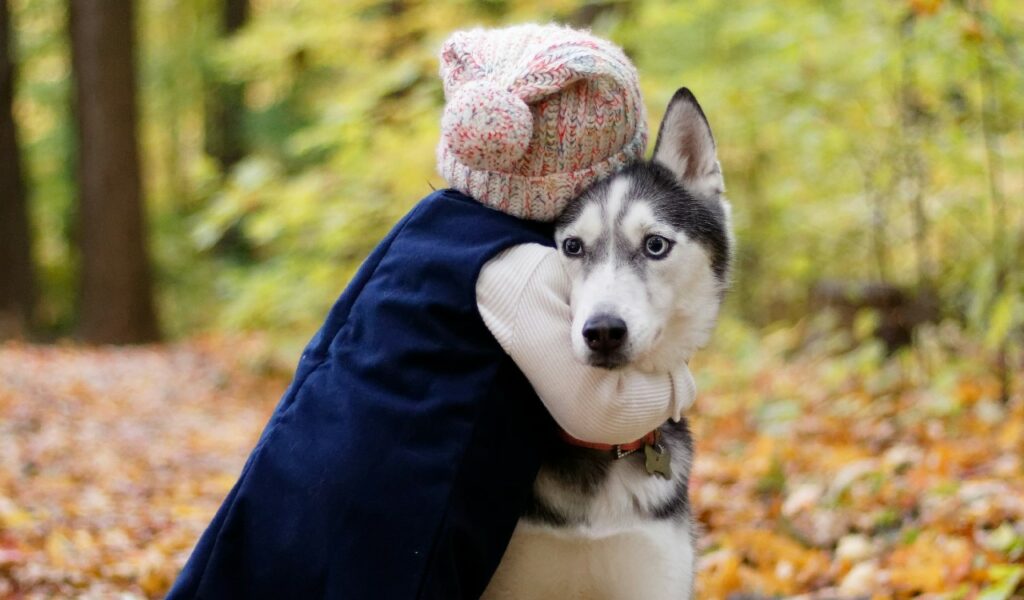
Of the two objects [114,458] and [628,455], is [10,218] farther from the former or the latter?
[628,455]

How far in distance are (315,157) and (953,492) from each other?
10.0 m

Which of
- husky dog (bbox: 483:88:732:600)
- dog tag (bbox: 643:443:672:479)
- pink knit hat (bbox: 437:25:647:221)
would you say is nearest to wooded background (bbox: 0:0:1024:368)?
husky dog (bbox: 483:88:732:600)

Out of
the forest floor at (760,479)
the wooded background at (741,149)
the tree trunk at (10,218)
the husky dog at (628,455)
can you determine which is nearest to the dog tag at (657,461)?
the husky dog at (628,455)

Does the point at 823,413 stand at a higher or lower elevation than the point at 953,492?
lower

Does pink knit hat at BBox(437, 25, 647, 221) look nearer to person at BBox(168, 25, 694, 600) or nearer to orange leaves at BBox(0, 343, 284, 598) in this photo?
person at BBox(168, 25, 694, 600)

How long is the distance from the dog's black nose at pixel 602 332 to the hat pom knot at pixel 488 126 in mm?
415

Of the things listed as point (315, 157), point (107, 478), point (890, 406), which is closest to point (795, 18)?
point (890, 406)

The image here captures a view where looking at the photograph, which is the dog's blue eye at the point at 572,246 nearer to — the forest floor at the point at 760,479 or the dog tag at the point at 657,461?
the dog tag at the point at 657,461

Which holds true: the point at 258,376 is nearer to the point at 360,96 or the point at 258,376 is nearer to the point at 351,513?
the point at 360,96

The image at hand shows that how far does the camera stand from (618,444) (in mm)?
2244

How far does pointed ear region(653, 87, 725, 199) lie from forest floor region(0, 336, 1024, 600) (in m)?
1.54

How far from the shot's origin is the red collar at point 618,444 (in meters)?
2.28

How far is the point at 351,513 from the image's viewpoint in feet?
6.82

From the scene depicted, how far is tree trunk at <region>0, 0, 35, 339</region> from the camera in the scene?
1411 cm
